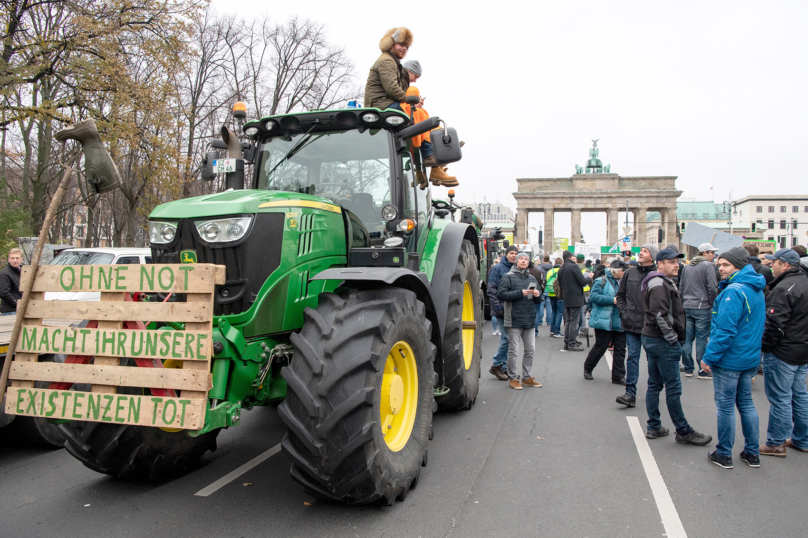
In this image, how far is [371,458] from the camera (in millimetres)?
3424

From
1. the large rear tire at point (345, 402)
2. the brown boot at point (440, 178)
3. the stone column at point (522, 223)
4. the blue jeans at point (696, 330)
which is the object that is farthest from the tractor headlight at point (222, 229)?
the stone column at point (522, 223)

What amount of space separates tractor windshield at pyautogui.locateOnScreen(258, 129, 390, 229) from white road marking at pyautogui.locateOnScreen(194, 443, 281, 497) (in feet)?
7.62

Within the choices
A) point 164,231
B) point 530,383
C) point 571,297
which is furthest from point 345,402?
point 571,297

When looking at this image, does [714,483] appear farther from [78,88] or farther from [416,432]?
[78,88]

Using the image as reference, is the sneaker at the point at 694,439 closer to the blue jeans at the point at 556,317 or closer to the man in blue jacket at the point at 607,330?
the man in blue jacket at the point at 607,330

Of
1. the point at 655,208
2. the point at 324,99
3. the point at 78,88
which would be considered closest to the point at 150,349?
the point at 78,88

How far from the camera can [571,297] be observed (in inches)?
441

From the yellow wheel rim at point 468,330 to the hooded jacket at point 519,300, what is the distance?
95 centimetres

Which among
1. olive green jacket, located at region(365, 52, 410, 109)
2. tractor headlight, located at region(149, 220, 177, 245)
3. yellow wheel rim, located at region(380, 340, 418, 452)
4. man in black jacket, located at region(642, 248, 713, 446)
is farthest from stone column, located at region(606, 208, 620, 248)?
tractor headlight, located at region(149, 220, 177, 245)

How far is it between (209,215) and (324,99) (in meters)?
26.9

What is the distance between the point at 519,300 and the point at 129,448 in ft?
17.6

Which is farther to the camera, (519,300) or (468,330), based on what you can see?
(519,300)

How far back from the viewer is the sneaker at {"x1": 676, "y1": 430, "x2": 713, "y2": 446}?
5.40 meters

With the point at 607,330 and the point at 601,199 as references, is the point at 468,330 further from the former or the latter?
the point at 601,199
